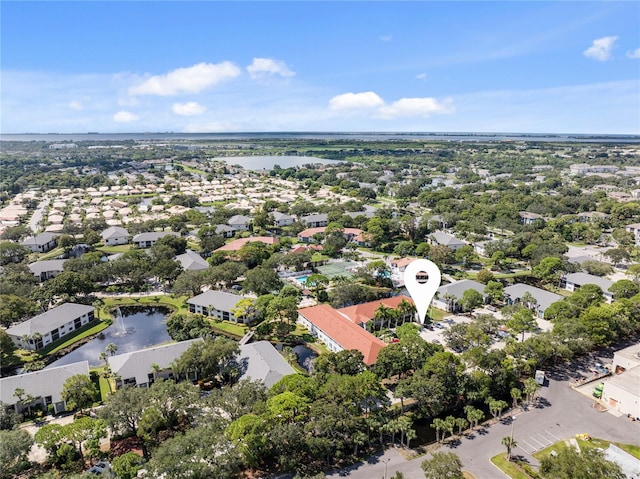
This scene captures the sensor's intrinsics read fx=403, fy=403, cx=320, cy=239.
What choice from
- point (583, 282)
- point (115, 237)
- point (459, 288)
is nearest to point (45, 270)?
point (115, 237)

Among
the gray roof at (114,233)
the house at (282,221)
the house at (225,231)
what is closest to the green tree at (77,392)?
the house at (225,231)

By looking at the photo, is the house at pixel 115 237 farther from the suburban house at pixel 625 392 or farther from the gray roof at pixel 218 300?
the suburban house at pixel 625 392

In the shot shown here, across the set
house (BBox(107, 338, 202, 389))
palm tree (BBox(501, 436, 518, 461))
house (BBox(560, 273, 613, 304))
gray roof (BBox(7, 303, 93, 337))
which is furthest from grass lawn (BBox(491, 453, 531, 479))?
gray roof (BBox(7, 303, 93, 337))

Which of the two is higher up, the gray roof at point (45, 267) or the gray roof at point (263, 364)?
the gray roof at point (45, 267)

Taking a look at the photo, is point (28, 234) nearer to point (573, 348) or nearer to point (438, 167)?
point (573, 348)

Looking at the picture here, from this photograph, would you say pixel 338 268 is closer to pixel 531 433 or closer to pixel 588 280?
pixel 588 280

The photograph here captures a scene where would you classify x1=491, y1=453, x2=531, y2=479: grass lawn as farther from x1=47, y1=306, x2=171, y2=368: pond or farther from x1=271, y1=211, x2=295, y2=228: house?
x1=271, y1=211, x2=295, y2=228: house

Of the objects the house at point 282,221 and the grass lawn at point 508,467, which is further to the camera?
the house at point 282,221

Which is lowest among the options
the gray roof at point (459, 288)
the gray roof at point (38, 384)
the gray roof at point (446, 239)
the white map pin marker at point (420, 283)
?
the gray roof at point (38, 384)

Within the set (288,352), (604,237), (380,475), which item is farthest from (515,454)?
(604,237)
